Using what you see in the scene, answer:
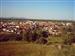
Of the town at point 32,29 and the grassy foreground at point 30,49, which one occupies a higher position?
the town at point 32,29

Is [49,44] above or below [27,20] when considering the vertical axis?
below

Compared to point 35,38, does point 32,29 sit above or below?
above

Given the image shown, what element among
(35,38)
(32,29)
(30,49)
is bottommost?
(30,49)

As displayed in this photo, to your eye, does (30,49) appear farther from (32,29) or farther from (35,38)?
(32,29)

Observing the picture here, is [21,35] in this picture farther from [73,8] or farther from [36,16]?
[73,8]

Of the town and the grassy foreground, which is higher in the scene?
the town

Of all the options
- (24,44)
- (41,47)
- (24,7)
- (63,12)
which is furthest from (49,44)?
(24,7)

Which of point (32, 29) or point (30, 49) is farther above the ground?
point (32, 29)

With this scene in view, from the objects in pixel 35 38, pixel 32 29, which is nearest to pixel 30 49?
pixel 35 38
